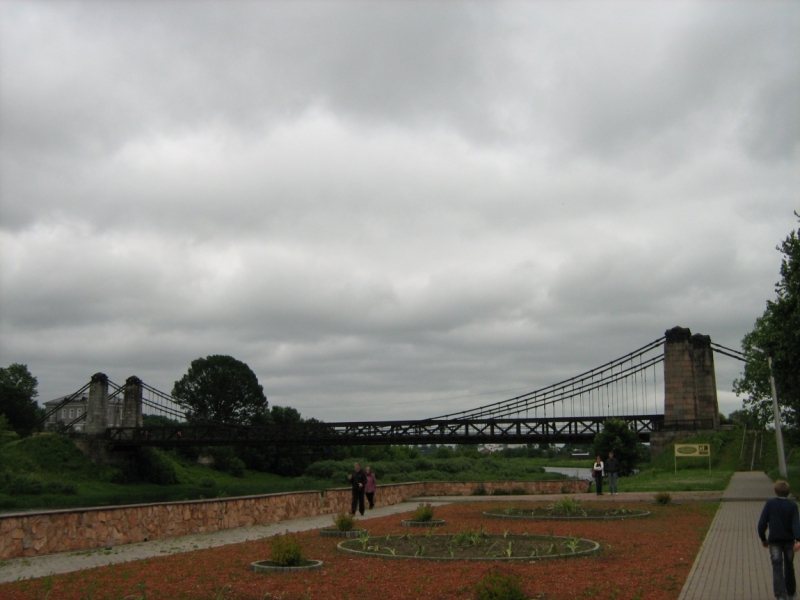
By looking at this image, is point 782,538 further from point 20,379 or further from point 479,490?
point 20,379

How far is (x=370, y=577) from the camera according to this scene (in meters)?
12.2

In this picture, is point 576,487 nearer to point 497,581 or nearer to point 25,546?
point 25,546

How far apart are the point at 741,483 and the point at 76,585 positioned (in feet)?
108

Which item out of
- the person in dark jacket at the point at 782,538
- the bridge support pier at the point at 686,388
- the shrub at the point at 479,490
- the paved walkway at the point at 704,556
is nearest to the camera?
the person in dark jacket at the point at 782,538

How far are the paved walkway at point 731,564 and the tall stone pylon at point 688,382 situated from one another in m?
31.8

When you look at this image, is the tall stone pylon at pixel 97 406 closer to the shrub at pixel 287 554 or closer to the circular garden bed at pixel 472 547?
the circular garden bed at pixel 472 547

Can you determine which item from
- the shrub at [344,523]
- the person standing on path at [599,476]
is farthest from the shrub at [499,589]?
the person standing on path at [599,476]

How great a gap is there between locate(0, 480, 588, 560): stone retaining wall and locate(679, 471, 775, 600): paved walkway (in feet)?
39.1

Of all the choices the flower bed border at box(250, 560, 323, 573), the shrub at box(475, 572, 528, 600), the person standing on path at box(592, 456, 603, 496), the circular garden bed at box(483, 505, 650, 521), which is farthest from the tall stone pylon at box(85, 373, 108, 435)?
the shrub at box(475, 572, 528, 600)

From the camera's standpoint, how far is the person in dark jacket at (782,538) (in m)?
9.84

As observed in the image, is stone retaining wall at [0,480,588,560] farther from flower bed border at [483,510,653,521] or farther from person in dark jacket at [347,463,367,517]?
flower bed border at [483,510,653,521]

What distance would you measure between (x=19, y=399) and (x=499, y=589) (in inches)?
3406

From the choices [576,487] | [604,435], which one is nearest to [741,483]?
[576,487]

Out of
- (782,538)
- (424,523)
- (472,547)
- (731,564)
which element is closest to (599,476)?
(424,523)
